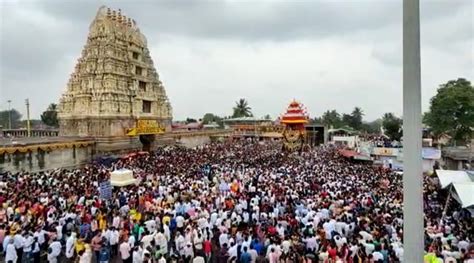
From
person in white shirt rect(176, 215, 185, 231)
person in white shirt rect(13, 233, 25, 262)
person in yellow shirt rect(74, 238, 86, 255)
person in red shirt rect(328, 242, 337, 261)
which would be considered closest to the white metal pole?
person in red shirt rect(328, 242, 337, 261)

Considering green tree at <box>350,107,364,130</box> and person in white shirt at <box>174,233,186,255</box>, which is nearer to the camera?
person in white shirt at <box>174,233,186,255</box>

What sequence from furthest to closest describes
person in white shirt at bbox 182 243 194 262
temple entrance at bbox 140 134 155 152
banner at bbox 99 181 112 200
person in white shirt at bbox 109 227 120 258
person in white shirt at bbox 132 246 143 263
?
1. temple entrance at bbox 140 134 155 152
2. banner at bbox 99 181 112 200
3. person in white shirt at bbox 109 227 120 258
4. person in white shirt at bbox 182 243 194 262
5. person in white shirt at bbox 132 246 143 263

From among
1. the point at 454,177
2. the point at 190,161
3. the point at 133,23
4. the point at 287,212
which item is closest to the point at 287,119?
the point at 190,161

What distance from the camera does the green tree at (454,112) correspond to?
100ft

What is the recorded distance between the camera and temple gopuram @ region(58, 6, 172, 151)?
35375 millimetres

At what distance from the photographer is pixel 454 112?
1229 inches

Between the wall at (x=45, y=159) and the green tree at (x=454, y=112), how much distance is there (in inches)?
1157

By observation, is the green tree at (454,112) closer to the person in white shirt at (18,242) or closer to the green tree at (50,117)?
the person in white shirt at (18,242)

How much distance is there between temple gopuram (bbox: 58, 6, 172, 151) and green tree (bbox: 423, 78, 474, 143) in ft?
83.4

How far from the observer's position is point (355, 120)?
89875 mm

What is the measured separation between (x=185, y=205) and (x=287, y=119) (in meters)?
26.8

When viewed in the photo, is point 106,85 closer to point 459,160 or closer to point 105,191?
point 105,191

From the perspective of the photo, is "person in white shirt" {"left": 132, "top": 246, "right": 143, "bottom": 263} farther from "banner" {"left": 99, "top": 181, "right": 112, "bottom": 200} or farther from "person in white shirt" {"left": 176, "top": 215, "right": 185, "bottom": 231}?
"banner" {"left": 99, "top": 181, "right": 112, "bottom": 200}

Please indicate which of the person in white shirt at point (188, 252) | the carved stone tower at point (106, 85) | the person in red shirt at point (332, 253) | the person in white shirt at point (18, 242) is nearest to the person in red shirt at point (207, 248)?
the person in white shirt at point (188, 252)
